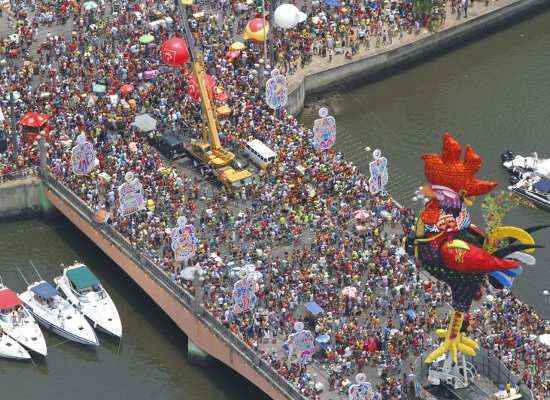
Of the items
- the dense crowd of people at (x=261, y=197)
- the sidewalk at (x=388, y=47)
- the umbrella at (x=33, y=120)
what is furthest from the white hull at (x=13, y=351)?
the sidewalk at (x=388, y=47)

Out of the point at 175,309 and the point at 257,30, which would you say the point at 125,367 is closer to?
the point at 175,309

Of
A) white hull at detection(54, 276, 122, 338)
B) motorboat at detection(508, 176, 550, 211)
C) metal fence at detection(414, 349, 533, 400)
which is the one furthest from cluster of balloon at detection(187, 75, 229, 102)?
metal fence at detection(414, 349, 533, 400)

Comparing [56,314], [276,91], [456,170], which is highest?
[456,170]

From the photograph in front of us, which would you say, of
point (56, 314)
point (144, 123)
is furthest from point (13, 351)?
point (144, 123)

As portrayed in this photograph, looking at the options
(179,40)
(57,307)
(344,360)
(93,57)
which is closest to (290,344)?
(344,360)

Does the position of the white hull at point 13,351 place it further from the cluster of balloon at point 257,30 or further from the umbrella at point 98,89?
the cluster of balloon at point 257,30

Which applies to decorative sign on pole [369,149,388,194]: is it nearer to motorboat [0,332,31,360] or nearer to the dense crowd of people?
the dense crowd of people
